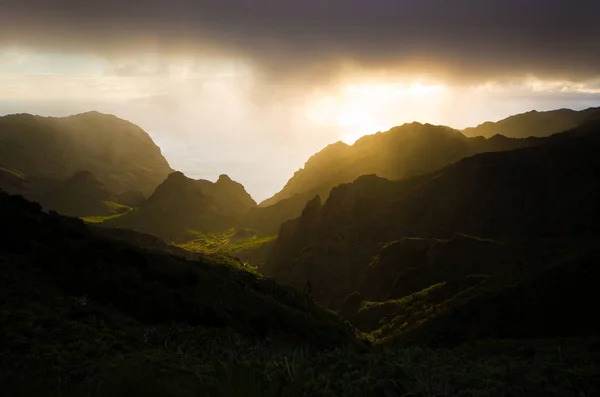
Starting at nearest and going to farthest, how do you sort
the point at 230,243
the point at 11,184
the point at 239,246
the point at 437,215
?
the point at 437,215 → the point at 239,246 → the point at 230,243 → the point at 11,184

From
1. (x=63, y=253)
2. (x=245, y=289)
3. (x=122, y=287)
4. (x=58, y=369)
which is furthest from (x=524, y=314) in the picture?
(x=58, y=369)

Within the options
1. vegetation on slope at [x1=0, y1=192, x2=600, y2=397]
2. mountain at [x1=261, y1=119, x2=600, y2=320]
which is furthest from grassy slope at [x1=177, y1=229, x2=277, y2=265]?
vegetation on slope at [x1=0, y1=192, x2=600, y2=397]

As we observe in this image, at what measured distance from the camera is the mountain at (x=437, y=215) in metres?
94.2

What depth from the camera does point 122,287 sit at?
2991 centimetres

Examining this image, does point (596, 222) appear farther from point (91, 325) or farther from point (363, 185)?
point (91, 325)

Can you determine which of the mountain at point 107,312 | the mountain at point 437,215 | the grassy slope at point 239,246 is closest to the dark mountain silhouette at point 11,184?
the grassy slope at point 239,246

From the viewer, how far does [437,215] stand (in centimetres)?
11856

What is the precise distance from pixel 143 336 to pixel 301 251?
10121 cm

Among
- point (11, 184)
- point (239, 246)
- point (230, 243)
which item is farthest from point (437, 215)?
point (11, 184)

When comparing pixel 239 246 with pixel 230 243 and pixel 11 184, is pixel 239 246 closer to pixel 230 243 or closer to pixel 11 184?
pixel 230 243

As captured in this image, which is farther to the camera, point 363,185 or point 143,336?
point 363,185

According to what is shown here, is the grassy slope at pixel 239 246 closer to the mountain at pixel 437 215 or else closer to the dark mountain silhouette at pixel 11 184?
the mountain at pixel 437 215

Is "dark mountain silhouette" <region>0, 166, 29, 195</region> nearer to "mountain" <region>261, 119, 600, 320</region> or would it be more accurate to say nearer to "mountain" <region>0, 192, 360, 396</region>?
"mountain" <region>261, 119, 600, 320</region>

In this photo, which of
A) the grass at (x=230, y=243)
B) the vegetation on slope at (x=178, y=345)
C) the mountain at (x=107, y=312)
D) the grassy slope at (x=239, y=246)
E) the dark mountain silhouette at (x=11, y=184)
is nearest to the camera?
the vegetation on slope at (x=178, y=345)
